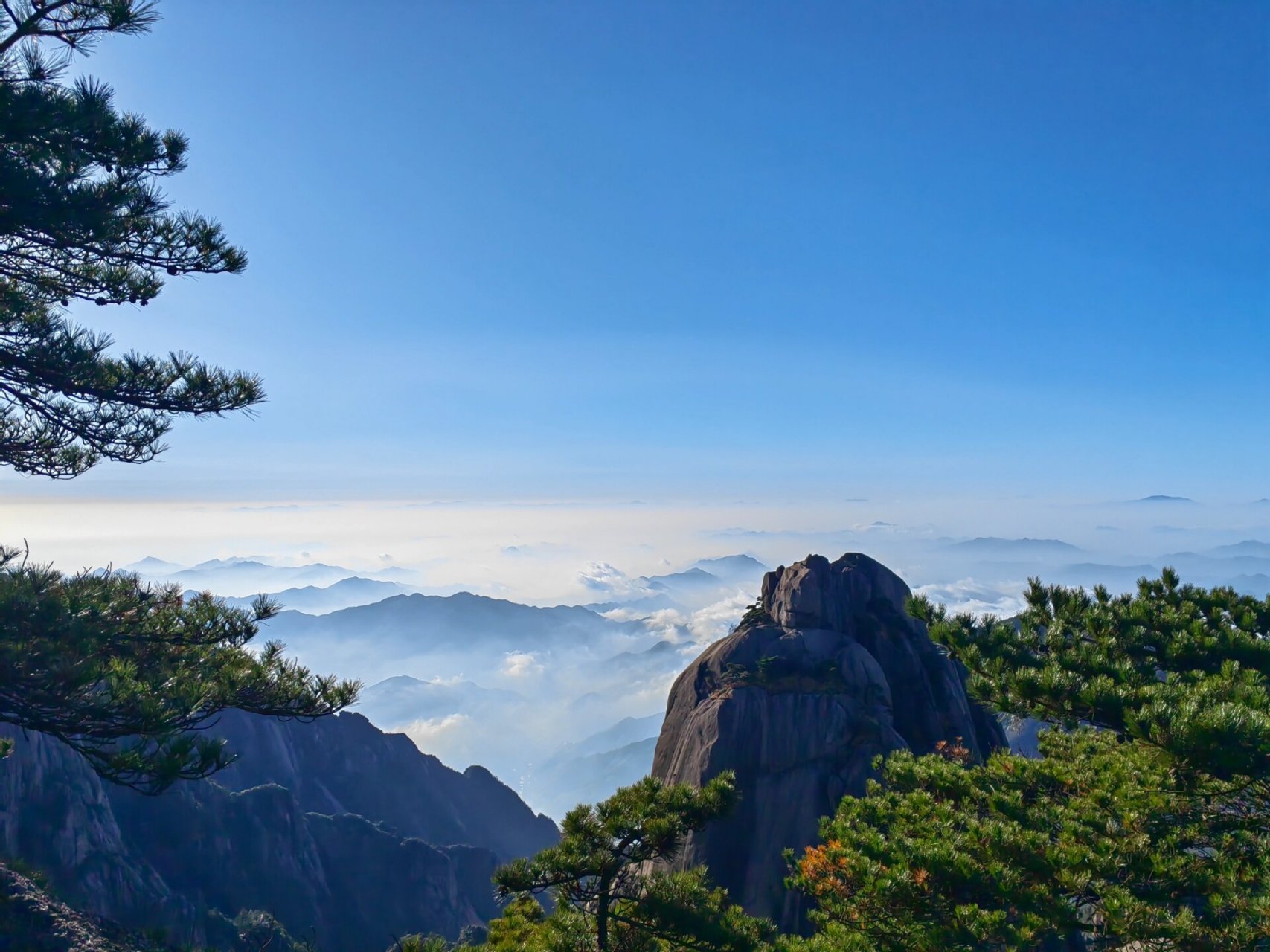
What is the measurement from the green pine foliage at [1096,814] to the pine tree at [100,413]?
299 inches

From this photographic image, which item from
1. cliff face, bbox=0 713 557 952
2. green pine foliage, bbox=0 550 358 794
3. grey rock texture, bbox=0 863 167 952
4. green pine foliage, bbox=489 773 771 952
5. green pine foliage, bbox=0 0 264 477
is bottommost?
cliff face, bbox=0 713 557 952

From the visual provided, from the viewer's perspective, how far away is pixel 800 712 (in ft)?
85.3

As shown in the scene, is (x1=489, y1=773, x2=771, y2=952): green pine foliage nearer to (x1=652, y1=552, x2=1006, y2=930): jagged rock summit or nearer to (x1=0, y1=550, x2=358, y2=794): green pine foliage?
(x1=0, y1=550, x2=358, y2=794): green pine foliage

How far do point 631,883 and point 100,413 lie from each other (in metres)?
9.17

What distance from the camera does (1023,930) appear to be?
732 centimetres

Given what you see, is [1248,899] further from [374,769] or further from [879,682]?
[374,769]


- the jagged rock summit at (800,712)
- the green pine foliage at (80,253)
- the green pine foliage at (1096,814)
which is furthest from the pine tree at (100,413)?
the jagged rock summit at (800,712)

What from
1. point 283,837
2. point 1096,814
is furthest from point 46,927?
point 283,837

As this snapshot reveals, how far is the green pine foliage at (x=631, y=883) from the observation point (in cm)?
732

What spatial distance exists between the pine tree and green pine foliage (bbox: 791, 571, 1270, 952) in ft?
24.9

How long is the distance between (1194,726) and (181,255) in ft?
41.2

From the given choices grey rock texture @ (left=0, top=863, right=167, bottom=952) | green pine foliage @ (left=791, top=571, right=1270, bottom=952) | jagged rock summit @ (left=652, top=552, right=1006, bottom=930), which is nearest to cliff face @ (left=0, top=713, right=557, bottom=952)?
jagged rock summit @ (left=652, top=552, right=1006, bottom=930)

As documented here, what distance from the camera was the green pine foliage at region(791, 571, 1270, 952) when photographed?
680 cm

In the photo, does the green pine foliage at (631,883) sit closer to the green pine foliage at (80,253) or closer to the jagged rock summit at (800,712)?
the green pine foliage at (80,253)
